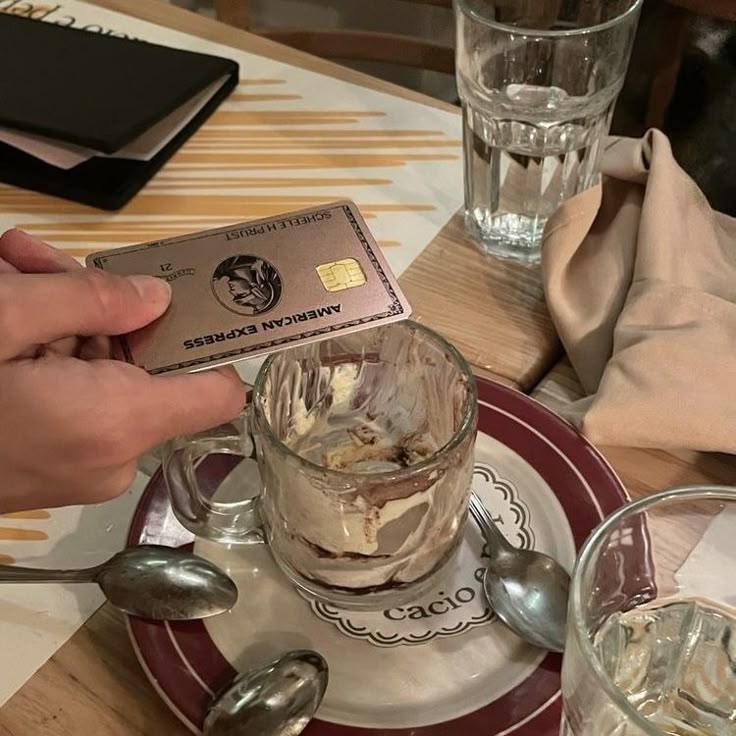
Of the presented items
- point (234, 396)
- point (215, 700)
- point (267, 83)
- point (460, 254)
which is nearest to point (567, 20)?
point (460, 254)

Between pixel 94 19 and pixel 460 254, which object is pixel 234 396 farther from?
pixel 94 19

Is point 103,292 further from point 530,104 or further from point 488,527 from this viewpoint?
point 530,104

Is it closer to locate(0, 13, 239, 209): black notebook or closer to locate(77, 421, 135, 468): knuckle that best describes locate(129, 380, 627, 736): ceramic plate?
locate(77, 421, 135, 468): knuckle

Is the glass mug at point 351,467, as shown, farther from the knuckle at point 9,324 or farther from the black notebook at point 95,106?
the black notebook at point 95,106

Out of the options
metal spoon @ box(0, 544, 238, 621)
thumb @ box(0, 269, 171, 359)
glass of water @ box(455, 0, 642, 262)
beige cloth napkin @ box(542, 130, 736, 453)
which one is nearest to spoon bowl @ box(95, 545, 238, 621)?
metal spoon @ box(0, 544, 238, 621)

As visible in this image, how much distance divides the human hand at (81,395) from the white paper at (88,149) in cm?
36

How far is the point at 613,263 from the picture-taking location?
0.67 m

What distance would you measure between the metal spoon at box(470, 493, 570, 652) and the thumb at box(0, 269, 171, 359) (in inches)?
8.0

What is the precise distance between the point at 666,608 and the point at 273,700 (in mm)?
169

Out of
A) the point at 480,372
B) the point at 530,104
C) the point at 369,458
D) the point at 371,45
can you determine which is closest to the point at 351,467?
the point at 369,458

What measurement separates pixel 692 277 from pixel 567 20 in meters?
0.21

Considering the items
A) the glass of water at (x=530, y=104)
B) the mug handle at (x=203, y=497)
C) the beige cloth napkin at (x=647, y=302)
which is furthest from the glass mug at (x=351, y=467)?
the glass of water at (x=530, y=104)

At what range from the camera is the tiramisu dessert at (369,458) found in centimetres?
46

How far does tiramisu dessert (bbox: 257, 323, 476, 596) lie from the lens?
46cm
